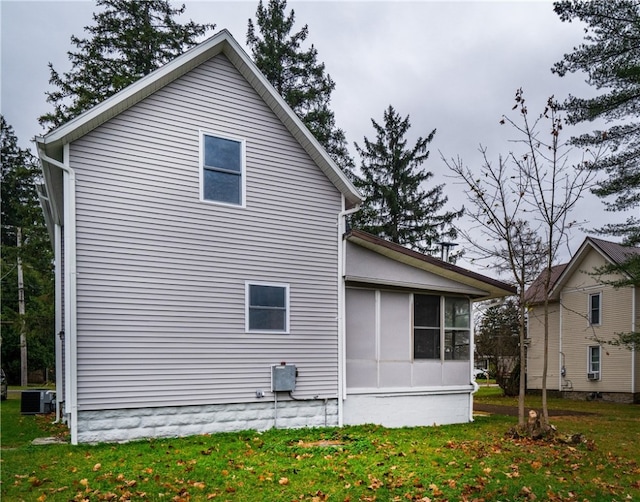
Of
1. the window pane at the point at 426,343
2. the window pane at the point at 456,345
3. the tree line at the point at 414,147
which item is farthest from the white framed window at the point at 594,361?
the window pane at the point at 426,343

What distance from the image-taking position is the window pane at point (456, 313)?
13.0m

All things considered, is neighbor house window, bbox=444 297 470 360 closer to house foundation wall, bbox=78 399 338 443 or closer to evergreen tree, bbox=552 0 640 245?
house foundation wall, bbox=78 399 338 443

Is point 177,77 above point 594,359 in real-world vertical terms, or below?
above

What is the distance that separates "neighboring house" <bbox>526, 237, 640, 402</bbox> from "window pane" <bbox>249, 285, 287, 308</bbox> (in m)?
14.1

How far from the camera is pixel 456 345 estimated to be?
13070 millimetres

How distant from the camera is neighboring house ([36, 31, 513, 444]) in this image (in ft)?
28.5

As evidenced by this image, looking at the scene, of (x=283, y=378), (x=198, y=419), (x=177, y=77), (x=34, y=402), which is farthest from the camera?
(x=34, y=402)

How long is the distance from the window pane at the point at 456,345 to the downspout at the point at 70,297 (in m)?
8.40

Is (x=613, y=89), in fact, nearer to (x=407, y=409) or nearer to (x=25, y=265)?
(x=407, y=409)

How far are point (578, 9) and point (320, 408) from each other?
13144mm

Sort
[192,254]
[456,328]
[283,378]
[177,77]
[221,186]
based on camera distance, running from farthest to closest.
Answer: [456,328] → [283,378] → [221,186] → [177,77] → [192,254]

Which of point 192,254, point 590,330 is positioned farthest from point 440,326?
point 590,330

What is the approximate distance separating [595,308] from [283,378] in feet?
63.4

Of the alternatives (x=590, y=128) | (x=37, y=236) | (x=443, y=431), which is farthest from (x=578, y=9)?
(x=37, y=236)
